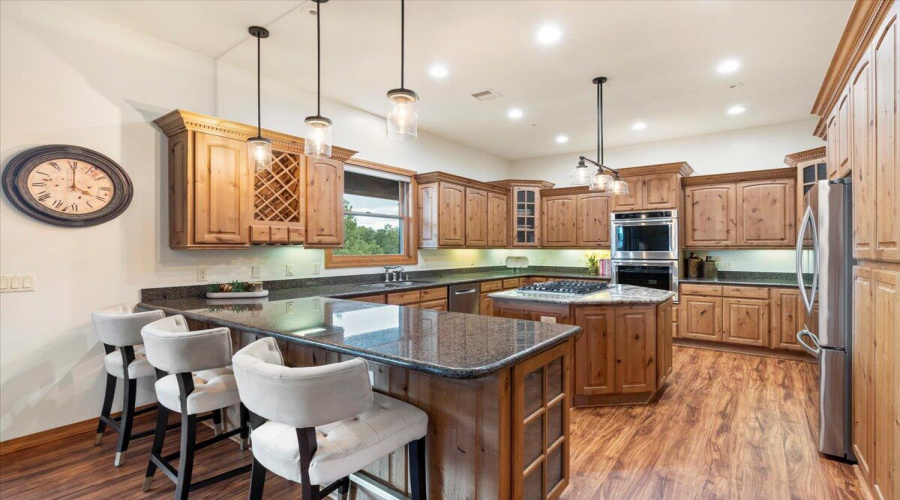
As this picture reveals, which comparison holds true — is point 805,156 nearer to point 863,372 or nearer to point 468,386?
point 863,372

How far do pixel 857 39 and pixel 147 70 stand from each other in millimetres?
4426

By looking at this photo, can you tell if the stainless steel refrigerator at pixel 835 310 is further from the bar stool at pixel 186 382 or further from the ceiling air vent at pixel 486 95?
the bar stool at pixel 186 382

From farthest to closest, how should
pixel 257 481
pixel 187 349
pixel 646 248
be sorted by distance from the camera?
pixel 646 248, pixel 187 349, pixel 257 481

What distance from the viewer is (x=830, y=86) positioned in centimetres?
259

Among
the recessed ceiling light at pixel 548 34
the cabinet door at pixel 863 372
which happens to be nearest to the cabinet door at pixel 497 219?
the recessed ceiling light at pixel 548 34

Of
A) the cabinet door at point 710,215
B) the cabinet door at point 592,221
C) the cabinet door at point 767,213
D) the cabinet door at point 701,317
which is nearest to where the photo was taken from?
the cabinet door at point 767,213

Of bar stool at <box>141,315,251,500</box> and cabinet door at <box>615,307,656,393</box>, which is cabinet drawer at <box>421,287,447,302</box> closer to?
cabinet door at <box>615,307,656,393</box>

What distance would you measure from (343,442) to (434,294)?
10.8 feet

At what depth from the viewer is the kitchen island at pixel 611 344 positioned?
3346 mm

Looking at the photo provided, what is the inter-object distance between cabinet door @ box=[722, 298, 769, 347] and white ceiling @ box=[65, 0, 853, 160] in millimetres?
2235

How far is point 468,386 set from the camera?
1.63 meters

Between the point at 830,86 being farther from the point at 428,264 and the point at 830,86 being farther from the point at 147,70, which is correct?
the point at 147,70

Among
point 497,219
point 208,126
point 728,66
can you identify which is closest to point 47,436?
point 208,126

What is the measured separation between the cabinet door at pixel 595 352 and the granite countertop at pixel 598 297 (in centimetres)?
7
